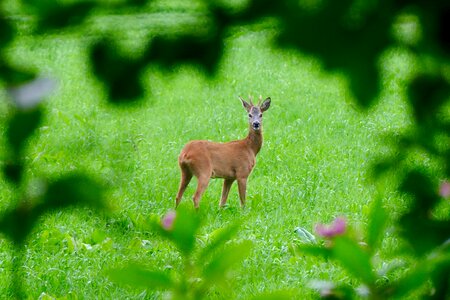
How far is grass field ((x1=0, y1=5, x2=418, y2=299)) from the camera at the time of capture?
2.25m

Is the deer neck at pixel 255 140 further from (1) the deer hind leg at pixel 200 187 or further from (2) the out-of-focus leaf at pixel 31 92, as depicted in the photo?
(2) the out-of-focus leaf at pixel 31 92

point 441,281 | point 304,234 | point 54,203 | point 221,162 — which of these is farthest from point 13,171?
point 221,162

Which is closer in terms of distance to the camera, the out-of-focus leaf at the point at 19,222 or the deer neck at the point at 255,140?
the out-of-focus leaf at the point at 19,222

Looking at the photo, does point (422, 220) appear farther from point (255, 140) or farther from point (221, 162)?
point (255, 140)

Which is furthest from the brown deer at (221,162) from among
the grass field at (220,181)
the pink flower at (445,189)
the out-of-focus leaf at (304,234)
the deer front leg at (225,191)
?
the pink flower at (445,189)

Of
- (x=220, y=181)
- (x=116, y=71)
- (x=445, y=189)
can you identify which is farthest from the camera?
(x=220, y=181)

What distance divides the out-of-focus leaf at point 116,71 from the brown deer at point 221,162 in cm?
610

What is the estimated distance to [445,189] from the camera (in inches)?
50.7

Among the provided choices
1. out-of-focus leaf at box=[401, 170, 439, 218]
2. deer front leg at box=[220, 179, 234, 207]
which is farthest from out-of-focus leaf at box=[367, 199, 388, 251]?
deer front leg at box=[220, 179, 234, 207]

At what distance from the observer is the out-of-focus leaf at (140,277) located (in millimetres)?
972

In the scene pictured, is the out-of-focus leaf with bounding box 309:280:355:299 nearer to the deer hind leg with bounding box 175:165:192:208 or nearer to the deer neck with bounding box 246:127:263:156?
the deer hind leg with bounding box 175:165:192:208

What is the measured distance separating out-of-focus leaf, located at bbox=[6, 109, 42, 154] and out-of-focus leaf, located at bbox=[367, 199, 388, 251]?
379mm

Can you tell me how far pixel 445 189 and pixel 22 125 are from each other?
0.60 metres

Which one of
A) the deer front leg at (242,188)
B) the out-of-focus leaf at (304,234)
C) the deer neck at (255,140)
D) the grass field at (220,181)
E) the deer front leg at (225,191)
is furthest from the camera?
the deer neck at (255,140)
